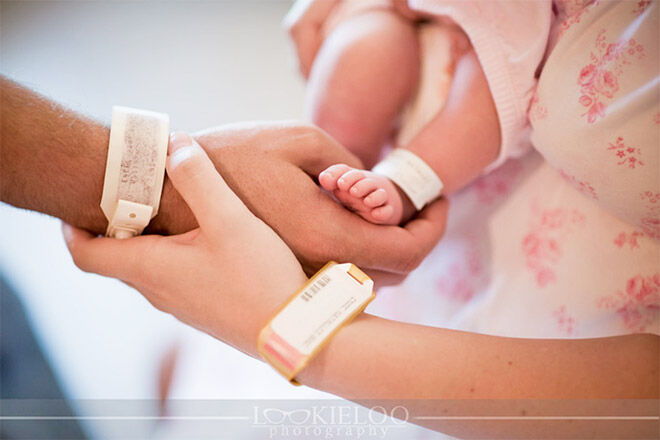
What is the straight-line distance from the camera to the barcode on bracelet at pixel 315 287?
0.59 metres

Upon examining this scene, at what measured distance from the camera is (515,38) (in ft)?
2.60

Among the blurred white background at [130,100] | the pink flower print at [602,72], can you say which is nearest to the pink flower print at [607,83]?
the pink flower print at [602,72]

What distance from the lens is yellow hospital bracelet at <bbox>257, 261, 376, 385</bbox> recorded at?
0.57 m

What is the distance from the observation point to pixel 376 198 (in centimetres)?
71

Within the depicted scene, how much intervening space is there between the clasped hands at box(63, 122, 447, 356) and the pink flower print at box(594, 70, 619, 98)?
31 cm

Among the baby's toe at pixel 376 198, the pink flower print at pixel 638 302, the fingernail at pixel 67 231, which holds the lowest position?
the pink flower print at pixel 638 302

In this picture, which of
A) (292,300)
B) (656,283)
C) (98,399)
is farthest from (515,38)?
(98,399)

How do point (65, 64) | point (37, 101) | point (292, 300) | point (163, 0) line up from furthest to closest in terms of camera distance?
1. point (163, 0)
2. point (65, 64)
3. point (37, 101)
4. point (292, 300)

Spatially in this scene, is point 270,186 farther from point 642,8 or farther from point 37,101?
point 642,8

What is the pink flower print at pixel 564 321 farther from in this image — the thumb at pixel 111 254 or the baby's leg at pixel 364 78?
the thumb at pixel 111 254

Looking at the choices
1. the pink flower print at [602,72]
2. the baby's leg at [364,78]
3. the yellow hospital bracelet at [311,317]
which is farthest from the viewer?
the baby's leg at [364,78]

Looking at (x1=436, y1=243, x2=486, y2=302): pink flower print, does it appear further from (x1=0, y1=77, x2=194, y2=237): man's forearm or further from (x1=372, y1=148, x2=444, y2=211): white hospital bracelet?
(x1=0, y1=77, x2=194, y2=237): man's forearm

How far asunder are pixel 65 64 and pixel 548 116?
1146 mm

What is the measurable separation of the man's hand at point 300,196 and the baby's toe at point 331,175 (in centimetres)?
2
